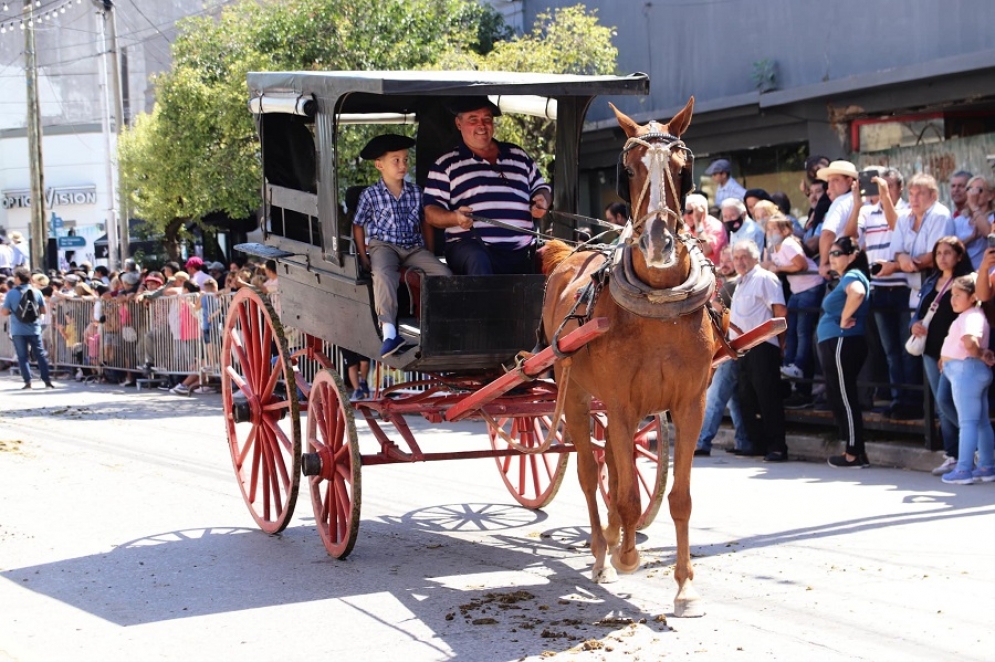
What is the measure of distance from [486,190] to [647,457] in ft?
7.31

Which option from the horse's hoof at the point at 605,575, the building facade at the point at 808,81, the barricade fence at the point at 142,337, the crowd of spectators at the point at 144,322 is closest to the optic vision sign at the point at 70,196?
the crowd of spectators at the point at 144,322

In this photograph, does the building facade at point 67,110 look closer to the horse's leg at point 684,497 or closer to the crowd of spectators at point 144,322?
the crowd of spectators at point 144,322

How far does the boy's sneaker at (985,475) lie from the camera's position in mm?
10125

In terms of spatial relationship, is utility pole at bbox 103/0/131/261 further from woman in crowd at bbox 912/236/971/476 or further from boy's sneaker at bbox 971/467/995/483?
boy's sneaker at bbox 971/467/995/483

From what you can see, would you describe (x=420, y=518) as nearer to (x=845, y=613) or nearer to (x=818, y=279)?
(x=845, y=613)

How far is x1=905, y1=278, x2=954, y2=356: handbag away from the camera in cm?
1066

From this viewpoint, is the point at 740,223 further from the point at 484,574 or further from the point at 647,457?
the point at 484,574

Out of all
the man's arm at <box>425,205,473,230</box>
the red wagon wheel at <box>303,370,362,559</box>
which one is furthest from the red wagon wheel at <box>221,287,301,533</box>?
the man's arm at <box>425,205,473,230</box>

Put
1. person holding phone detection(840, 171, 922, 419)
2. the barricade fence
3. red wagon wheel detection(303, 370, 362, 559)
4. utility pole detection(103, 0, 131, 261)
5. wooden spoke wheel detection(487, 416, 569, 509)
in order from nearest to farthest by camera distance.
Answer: red wagon wheel detection(303, 370, 362, 559)
wooden spoke wheel detection(487, 416, 569, 509)
person holding phone detection(840, 171, 922, 419)
the barricade fence
utility pole detection(103, 0, 131, 261)

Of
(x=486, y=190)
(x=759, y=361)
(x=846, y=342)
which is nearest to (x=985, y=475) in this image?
(x=846, y=342)

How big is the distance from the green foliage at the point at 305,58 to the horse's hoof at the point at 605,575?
9650 millimetres

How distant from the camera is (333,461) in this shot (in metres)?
8.31

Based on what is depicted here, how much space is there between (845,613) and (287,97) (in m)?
4.92

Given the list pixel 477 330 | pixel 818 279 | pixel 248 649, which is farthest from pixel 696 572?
pixel 818 279
